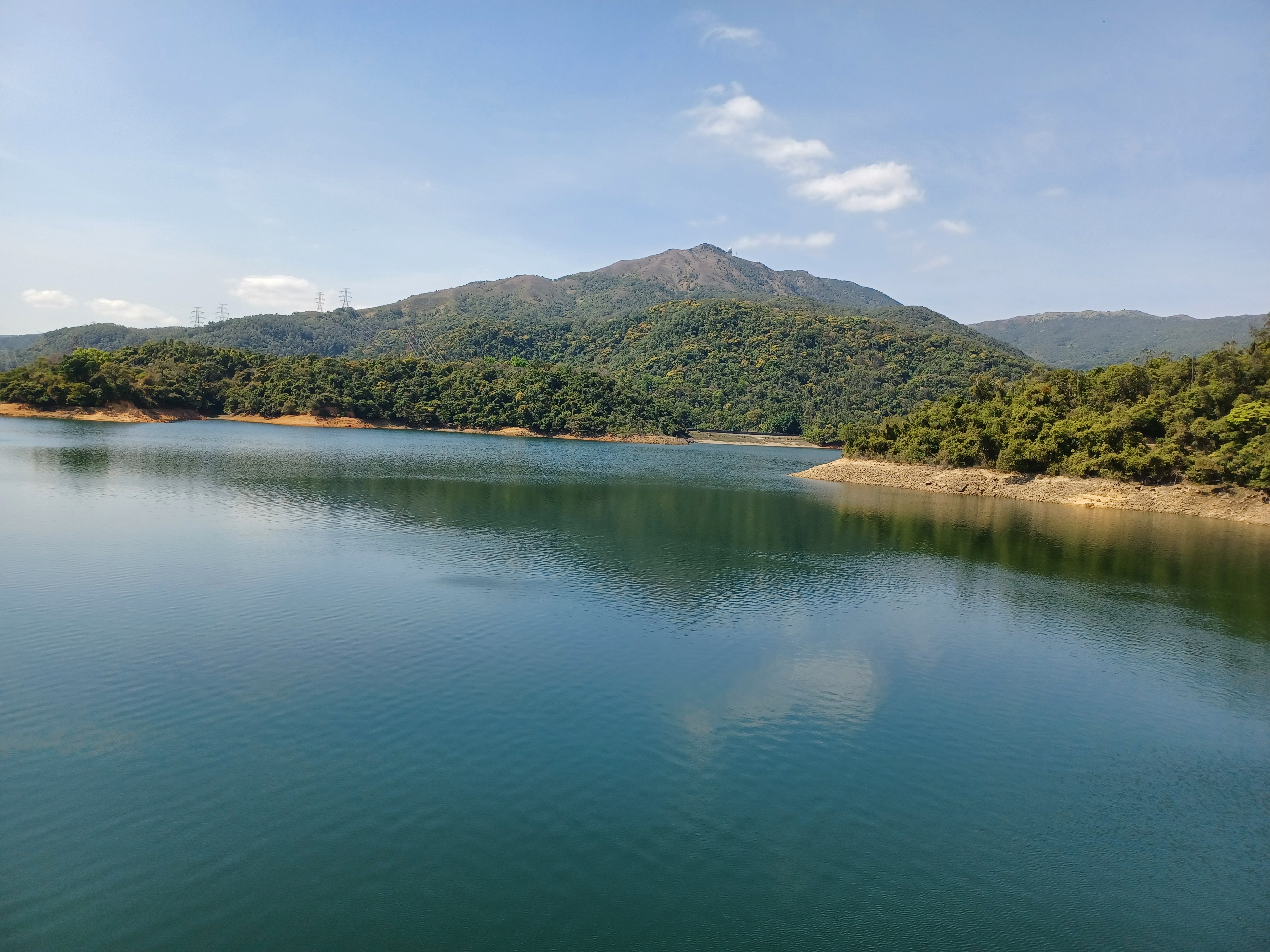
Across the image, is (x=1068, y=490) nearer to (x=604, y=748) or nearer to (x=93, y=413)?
(x=604, y=748)

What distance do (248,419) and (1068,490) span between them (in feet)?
354

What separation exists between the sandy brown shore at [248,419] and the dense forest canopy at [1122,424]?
6287 cm

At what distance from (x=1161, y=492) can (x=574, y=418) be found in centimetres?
8953

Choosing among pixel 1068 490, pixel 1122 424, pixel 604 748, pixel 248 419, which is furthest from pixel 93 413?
pixel 1122 424

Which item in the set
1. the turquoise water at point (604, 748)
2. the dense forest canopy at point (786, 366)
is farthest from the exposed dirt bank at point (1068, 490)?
the dense forest canopy at point (786, 366)

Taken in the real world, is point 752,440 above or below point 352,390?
below

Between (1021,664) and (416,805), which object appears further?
(1021,664)

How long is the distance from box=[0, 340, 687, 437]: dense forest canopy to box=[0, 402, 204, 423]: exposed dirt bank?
66 centimetres

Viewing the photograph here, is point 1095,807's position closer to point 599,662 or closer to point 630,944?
point 630,944

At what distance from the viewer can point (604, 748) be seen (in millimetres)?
12781

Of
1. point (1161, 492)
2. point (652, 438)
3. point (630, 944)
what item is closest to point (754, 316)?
point (652, 438)

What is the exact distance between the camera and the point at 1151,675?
1852 cm

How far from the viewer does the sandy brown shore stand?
9119cm

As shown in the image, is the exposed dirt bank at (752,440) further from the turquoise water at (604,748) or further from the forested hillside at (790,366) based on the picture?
the turquoise water at (604,748)
